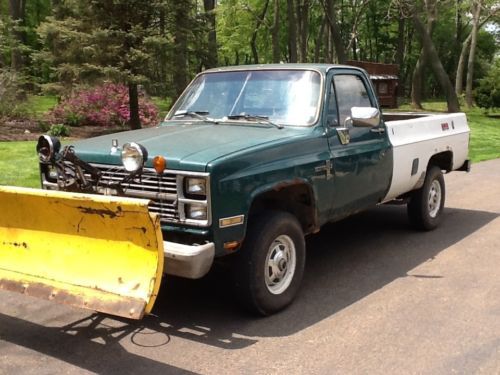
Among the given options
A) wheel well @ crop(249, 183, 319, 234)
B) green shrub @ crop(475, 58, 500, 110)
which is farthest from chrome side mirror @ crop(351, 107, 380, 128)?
green shrub @ crop(475, 58, 500, 110)

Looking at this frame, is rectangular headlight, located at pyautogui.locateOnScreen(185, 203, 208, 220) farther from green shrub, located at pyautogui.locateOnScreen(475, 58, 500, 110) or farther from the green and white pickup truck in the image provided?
green shrub, located at pyautogui.locateOnScreen(475, 58, 500, 110)

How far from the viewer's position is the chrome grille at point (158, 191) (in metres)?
4.22

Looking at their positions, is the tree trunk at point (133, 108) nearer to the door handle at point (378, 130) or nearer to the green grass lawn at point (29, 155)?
the green grass lawn at point (29, 155)

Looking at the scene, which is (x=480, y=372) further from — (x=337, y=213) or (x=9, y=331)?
(x=9, y=331)

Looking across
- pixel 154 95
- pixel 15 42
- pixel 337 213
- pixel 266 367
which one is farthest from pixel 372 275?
pixel 15 42

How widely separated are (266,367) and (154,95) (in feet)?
46.3

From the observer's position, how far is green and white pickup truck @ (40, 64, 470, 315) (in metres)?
4.17

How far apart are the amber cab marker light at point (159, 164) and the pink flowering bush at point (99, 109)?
49.6ft

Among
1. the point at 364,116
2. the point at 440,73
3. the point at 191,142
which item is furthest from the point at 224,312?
the point at 440,73

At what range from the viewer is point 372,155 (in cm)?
589

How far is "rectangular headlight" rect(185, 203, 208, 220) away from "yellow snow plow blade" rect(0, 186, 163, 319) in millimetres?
460

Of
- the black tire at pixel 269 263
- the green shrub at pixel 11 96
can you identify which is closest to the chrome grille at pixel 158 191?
the black tire at pixel 269 263

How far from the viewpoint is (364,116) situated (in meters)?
5.35

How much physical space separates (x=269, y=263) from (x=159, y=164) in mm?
1222
